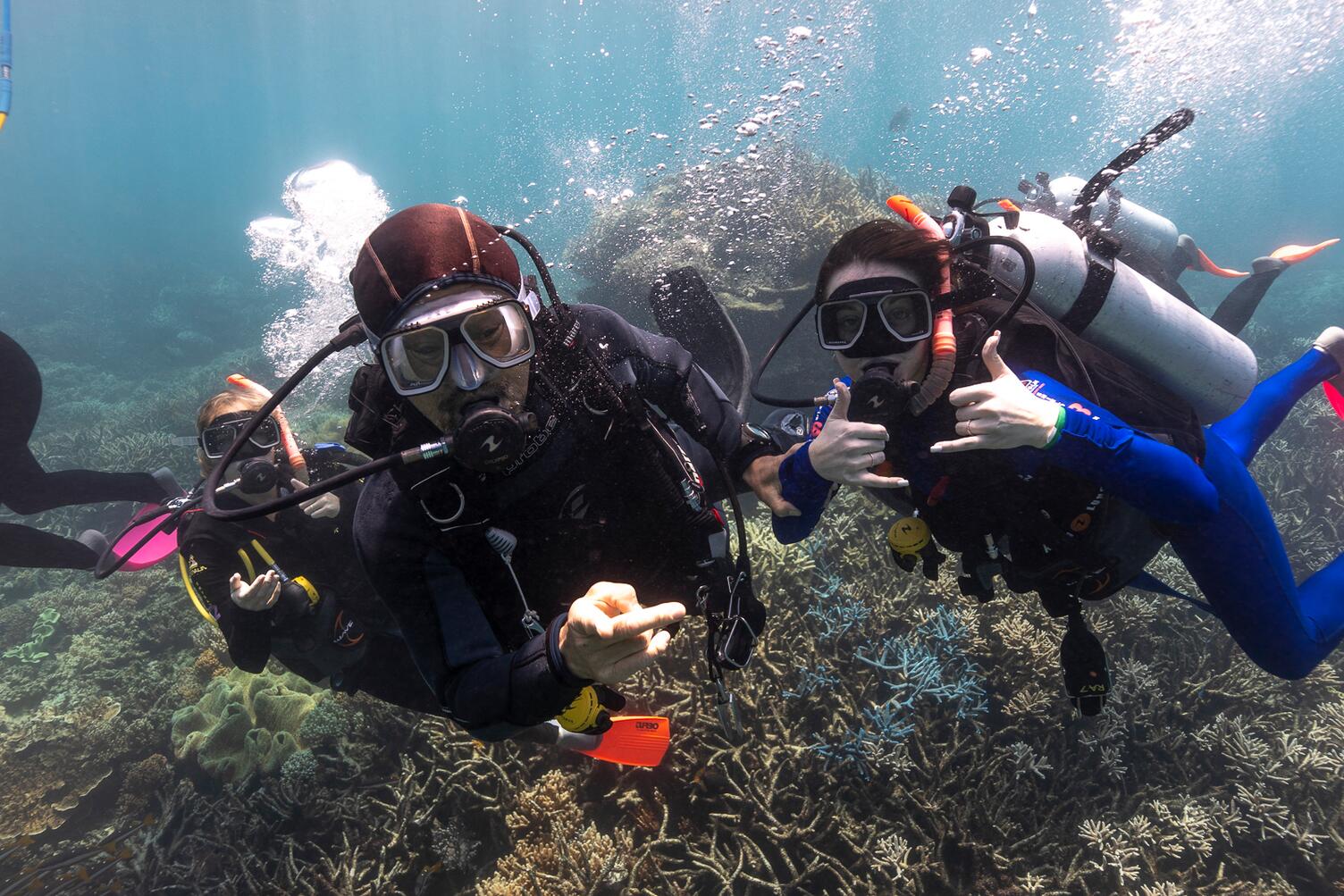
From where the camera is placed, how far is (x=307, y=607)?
3855 mm

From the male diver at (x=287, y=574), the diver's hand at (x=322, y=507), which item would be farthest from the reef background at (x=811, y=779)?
the diver's hand at (x=322, y=507)

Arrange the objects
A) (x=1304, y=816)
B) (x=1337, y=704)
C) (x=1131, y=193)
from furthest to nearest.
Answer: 1. (x=1131, y=193)
2. (x=1337, y=704)
3. (x=1304, y=816)

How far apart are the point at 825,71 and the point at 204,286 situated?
70478 millimetres

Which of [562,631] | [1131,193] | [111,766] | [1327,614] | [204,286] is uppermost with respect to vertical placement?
[562,631]

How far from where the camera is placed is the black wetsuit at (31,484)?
6055mm

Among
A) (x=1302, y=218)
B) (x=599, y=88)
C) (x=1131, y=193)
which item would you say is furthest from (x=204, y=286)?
(x=599, y=88)

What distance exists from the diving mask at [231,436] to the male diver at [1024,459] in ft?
11.1

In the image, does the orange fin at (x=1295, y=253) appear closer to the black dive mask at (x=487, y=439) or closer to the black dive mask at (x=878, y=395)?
the black dive mask at (x=878, y=395)

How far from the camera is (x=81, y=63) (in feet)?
292

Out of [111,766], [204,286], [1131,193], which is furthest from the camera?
[1131,193]

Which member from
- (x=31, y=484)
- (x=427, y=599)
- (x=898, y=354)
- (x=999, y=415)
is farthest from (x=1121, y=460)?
(x=31, y=484)

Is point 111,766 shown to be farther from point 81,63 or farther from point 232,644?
point 81,63

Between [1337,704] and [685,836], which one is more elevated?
[1337,704]

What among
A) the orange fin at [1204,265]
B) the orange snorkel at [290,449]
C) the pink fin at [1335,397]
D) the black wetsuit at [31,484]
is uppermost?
the orange fin at [1204,265]
